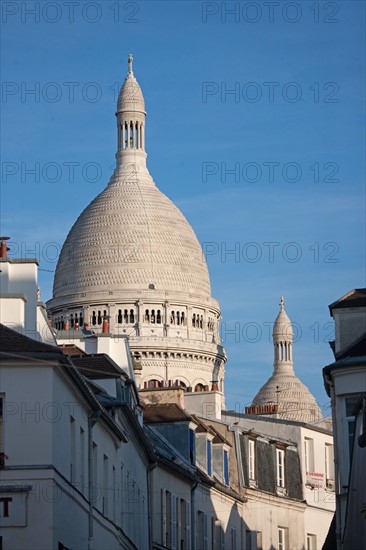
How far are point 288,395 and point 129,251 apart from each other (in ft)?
79.0

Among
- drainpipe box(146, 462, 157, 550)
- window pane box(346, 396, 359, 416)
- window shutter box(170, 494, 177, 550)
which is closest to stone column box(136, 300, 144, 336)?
window shutter box(170, 494, 177, 550)

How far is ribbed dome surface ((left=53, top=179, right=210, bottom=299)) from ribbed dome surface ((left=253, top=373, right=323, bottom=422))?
45.5 feet

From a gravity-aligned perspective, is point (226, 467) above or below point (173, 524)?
above

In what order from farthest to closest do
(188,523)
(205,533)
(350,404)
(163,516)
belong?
(205,533) < (188,523) < (163,516) < (350,404)

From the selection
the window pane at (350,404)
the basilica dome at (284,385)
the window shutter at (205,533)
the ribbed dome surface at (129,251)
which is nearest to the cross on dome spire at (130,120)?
the ribbed dome surface at (129,251)

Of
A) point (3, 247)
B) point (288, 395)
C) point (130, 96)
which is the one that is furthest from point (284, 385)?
point (3, 247)

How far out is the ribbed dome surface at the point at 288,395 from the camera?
6452 inches

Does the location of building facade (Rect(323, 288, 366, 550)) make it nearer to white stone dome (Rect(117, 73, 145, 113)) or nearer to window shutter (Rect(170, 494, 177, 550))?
window shutter (Rect(170, 494, 177, 550))

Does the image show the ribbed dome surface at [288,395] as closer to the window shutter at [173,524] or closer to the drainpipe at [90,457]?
the window shutter at [173,524]

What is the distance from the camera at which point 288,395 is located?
17200 cm

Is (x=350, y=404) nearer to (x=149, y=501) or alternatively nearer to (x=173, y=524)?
(x=149, y=501)

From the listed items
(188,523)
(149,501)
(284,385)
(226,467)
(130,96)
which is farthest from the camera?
(284,385)

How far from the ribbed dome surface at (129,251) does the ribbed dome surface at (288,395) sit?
13866 millimetres

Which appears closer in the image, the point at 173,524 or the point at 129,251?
the point at 173,524
